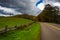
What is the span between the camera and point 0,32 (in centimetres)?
1653

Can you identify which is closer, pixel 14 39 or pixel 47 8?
pixel 14 39

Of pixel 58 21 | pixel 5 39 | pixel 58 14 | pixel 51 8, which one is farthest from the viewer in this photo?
pixel 51 8

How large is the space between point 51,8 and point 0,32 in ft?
327

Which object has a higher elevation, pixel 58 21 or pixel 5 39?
pixel 5 39

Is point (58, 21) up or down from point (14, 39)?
down

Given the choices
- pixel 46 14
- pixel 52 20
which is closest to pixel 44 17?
pixel 46 14

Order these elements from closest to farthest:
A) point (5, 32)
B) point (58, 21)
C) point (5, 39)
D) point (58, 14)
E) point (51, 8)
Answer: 1. point (5, 39)
2. point (5, 32)
3. point (58, 21)
4. point (58, 14)
5. point (51, 8)

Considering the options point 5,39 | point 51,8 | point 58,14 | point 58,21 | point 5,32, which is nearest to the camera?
point 5,39

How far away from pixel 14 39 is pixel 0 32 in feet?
4.94

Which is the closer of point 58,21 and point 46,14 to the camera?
point 58,21

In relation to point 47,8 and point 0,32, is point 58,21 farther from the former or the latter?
point 0,32

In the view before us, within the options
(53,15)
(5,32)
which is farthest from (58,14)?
(5,32)

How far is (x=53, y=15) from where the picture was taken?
364 ft

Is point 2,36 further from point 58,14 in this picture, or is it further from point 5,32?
point 58,14
